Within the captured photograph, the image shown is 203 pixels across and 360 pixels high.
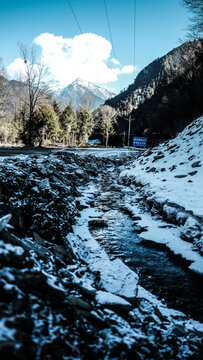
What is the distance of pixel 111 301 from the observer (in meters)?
1.98

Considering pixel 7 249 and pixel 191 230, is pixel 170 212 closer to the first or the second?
pixel 191 230

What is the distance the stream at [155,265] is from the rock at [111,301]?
60 cm

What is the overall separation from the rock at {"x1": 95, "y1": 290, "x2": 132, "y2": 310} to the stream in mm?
598

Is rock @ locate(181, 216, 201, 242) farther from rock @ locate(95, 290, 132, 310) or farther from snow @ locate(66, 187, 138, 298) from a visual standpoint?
rock @ locate(95, 290, 132, 310)

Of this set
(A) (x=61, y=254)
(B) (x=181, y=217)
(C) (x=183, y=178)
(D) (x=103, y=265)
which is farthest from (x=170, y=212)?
(A) (x=61, y=254)

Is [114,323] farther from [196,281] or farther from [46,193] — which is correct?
[46,193]

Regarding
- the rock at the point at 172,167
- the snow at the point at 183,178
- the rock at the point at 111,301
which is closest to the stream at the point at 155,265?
the rock at the point at 111,301

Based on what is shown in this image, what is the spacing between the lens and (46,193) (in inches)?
170

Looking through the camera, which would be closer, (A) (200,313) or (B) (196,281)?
(A) (200,313)

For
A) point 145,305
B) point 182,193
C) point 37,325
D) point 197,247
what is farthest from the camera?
point 182,193

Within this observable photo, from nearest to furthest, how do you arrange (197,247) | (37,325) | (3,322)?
(3,322) < (37,325) < (197,247)

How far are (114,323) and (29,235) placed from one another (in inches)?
67.8

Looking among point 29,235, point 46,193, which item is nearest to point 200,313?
point 29,235

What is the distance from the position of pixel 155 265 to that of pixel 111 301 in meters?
1.38
